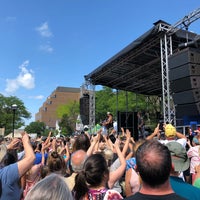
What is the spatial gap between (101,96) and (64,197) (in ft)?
127

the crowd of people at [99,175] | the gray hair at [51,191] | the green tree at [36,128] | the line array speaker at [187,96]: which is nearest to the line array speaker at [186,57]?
the line array speaker at [187,96]

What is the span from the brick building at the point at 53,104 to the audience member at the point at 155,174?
95.6 m

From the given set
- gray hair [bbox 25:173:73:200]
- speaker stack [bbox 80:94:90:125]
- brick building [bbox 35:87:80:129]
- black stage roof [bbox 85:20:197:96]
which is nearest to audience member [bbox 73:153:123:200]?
gray hair [bbox 25:173:73:200]

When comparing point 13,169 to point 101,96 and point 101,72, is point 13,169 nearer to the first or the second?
point 101,72

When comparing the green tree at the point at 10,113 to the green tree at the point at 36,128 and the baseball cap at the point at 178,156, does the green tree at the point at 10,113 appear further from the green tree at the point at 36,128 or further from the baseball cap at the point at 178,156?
the baseball cap at the point at 178,156

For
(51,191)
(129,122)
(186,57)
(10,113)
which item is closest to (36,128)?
(10,113)

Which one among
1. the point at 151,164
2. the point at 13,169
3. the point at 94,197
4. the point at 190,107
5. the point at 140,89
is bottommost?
the point at 94,197

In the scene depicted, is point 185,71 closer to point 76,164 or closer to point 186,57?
point 186,57

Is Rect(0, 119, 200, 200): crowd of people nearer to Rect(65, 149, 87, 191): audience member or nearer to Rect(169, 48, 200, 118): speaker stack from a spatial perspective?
Rect(65, 149, 87, 191): audience member

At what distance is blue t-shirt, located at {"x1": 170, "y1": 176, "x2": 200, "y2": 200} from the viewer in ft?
6.30

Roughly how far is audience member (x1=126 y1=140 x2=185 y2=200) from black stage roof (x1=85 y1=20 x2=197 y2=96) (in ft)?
34.2

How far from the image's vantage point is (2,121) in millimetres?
52375

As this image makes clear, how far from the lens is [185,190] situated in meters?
1.97

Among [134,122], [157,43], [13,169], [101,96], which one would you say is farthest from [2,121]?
[13,169]
